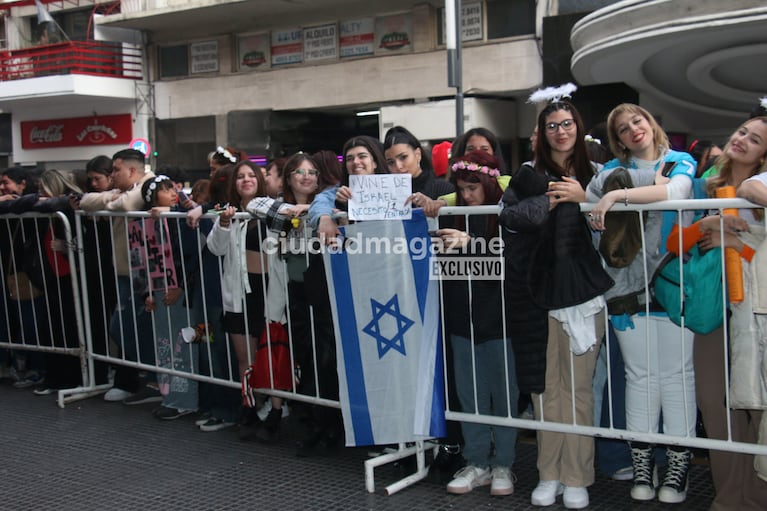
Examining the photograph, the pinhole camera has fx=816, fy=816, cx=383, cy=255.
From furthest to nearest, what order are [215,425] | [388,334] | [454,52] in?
[454,52]
[215,425]
[388,334]

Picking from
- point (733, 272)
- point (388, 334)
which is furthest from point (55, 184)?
point (733, 272)

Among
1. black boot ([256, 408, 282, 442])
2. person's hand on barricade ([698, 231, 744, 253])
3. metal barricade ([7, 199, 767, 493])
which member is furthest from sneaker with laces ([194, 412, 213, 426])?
person's hand on barricade ([698, 231, 744, 253])

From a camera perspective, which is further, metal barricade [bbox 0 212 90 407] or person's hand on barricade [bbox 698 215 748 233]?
metal barricade [bbox 0 212 90 407]

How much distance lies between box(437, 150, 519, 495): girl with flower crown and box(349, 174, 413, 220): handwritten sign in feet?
0.93

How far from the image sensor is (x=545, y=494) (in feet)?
14.1

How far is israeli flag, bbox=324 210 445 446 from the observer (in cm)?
466

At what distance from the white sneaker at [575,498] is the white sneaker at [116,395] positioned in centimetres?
417

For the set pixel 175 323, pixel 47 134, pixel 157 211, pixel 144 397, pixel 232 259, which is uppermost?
pixel 47 134

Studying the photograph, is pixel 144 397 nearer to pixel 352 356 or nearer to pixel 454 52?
pixel 352 356

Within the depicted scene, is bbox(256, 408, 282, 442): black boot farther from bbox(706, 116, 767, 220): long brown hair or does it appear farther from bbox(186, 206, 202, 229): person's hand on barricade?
bbox(706, 116, 767, 220): long brown hair

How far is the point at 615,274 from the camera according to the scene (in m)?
4.20

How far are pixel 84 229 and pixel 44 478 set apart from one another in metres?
2.66

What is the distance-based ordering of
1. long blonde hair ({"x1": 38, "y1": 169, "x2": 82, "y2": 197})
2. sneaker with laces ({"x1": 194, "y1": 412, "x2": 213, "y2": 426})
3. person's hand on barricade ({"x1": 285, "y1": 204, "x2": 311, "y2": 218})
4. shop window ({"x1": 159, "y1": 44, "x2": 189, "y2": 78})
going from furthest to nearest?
shop window ({"x1": 159, "y1": 44, "x2": 189, "y2": 78})
long blonde hair ({"x1": 38, "y1": 169, "x2": 82, "y2": 197})
sneaker with laces ({"x1": 194, "y1": 412, "x2": 213, "y2": 426})
person's hand on barricade ({"x1": 285, "y1": 204, "x2": 311, "y2": 218})

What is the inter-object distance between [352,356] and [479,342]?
0.78 meters
